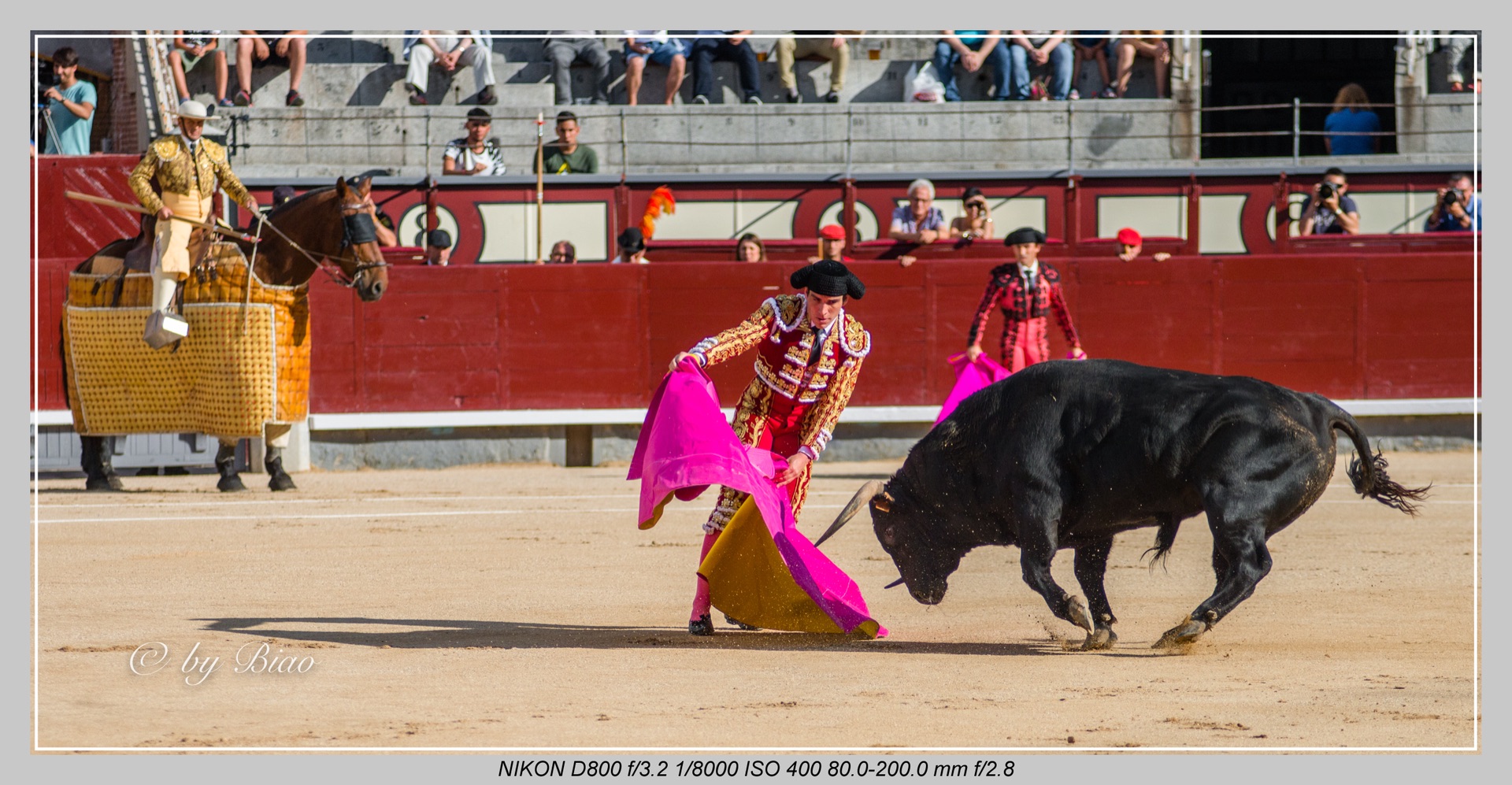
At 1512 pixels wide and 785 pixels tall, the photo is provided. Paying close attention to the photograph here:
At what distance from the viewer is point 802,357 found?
5004mm

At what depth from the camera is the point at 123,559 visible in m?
6.60

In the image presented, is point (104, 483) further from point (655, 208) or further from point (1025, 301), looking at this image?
point (1025, 301)

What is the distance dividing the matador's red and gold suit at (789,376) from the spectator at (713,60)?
8.33 metres

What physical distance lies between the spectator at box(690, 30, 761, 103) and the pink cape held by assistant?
8.35 m

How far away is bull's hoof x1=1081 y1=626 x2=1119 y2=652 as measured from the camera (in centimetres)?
487


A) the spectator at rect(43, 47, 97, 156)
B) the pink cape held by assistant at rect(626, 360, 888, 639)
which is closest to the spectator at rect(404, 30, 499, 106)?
the spectator at rect(43, 47, 97, 156)

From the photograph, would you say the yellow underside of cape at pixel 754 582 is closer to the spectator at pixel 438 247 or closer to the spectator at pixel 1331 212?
the spectator at pixel 438 247

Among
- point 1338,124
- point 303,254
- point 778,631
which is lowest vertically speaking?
point 778,631

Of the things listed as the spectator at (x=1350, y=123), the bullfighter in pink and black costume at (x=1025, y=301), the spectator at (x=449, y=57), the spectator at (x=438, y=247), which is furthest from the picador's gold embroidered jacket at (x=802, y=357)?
the spectator at (x=1350, y=123)

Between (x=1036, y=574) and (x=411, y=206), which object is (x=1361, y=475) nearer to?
(x=1036, y=574)

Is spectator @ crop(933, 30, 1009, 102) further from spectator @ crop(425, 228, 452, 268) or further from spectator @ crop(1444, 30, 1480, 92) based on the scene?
spectator @ crop(425, 228, 452, 268)

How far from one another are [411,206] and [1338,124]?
711 cm

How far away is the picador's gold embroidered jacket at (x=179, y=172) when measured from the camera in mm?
8312

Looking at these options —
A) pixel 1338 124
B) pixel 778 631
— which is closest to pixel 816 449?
pixel 778 631
